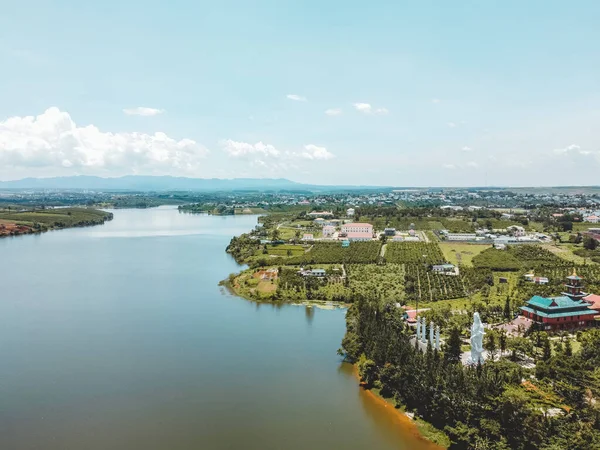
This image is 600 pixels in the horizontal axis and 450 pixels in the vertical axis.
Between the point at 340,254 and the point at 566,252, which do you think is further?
the point at 340,254

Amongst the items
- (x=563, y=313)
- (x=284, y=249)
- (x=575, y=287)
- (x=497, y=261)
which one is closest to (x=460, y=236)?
(x=497, y=261)

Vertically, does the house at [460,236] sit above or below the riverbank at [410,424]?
above

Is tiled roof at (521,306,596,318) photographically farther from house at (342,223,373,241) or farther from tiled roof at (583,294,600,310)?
house at (342,223,373,241)

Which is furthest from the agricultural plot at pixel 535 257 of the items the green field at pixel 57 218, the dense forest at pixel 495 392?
the green field at pixel 57 218

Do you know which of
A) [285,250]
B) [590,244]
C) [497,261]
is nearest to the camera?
[497,261]

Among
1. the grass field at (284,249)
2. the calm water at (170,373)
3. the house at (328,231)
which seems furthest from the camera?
the house at (328,231)

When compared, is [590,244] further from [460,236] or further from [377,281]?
[377,281]

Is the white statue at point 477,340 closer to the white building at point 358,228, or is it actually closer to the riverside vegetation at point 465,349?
the riverside vegetation at point 465,349
